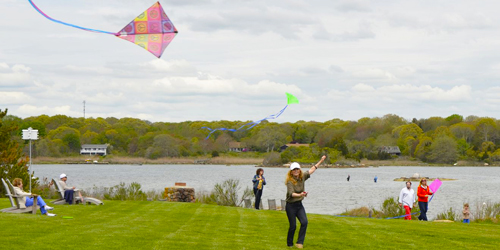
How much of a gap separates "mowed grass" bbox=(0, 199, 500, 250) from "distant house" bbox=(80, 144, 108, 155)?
146510 millimetres

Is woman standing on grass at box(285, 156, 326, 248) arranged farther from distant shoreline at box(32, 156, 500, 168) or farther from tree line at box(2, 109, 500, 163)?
distant shoreline at box(32, 156, 500, 168)

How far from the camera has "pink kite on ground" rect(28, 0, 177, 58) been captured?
664 inches

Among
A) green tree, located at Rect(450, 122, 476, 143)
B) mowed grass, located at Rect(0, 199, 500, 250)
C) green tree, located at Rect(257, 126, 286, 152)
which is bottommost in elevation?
mowed grass, located at Rect(0, 199, 500, 250)

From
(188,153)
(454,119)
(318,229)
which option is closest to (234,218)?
(318,229)

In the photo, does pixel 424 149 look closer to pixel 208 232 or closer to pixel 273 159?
pixel 273 159

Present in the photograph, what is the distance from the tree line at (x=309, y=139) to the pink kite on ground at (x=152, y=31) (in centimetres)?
11160

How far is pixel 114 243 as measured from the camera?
14.0m

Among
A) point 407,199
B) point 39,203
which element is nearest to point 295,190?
point 39,203

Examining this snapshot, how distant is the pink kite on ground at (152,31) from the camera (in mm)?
16875

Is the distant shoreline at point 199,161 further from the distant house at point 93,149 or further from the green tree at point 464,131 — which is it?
the green tree at point 464,131

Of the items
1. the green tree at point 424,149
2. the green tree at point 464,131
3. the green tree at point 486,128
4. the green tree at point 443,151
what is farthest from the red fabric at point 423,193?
the green tree at point 464,131

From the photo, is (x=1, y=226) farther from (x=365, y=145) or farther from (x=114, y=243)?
(x=365, y=145)

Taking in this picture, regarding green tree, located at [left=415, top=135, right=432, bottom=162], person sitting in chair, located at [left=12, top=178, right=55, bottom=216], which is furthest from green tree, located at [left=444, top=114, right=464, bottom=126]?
person sitting in chair, located at [left=12, top=178, right=55, bottom=216]

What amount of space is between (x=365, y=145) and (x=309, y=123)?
53.4 ft
